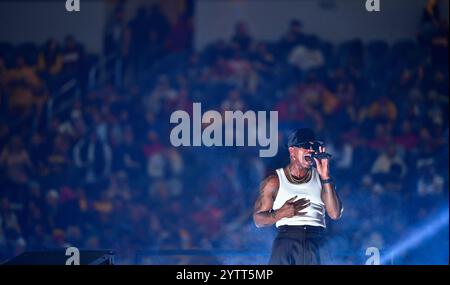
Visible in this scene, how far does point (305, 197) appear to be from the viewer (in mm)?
4758

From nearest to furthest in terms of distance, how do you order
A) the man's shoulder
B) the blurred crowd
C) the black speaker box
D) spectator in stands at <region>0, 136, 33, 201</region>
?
the black speaker box, the man's shoulder, the blurred crowd, spectator in stands at <region>0, 136, 33, 201</region>

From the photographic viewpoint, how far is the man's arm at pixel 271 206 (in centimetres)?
470

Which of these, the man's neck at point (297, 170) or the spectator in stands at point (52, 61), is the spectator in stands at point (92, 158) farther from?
the man's neck at point (297, 170)

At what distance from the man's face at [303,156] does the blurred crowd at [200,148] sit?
2.04 m

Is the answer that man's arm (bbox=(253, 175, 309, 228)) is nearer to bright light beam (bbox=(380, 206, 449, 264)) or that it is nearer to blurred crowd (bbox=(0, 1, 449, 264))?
blurred crowd (bbox=(0, 1, 449, 264))

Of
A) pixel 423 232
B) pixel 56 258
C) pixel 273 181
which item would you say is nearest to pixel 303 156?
pixel 273 181

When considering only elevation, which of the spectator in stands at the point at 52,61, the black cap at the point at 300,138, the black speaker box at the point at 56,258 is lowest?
the black speaker box at the point at 56,258

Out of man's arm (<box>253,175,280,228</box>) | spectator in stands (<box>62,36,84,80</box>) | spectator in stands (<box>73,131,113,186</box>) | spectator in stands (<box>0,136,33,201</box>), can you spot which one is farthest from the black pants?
spectator in stands (<box>62,36,84,80</box>)

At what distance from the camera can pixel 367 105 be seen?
7852 millimetres

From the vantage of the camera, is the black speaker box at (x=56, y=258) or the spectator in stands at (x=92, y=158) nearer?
the black speaker box at (x=56, y=258)

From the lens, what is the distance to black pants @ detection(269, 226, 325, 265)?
185 inches

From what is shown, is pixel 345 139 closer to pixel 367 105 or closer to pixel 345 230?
pixel 367 105

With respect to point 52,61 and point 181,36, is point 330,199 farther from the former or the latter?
point 52,61

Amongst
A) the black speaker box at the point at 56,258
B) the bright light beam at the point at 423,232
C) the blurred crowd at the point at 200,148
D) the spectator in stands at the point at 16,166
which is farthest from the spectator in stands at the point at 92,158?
the bright light beam at the point at 423,232
